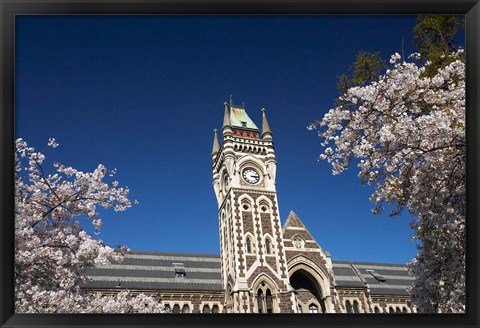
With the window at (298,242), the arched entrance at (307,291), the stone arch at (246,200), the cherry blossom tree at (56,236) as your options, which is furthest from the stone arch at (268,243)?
the cherry blossom tree at (56,236)

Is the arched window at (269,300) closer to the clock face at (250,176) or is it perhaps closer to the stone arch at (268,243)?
the stone arch at (268,243)

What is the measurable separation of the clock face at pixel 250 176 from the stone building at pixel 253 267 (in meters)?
0.05

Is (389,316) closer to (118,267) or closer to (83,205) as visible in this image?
(83,205)

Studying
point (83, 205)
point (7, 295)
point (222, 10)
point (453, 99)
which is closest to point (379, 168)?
point (453, 99)

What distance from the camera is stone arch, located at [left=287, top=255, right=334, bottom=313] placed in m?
20.0

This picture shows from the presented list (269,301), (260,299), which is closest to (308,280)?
(269,301)

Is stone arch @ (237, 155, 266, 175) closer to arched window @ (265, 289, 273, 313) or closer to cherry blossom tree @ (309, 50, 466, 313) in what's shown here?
arched window @ (265, 289, 273, 313)

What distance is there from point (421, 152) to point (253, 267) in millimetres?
14506

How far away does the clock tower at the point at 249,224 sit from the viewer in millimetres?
18969

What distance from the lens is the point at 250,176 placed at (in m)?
21.9

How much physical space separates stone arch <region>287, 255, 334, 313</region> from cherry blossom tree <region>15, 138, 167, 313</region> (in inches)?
545

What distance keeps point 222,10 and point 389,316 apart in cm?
506

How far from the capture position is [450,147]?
6074 mm

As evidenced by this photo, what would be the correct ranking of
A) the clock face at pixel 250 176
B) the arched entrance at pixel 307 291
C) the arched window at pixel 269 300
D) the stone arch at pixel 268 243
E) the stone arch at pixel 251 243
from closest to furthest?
the arched window at pixel 269 300
the arched entrance at pixel 307 291
the stone arch at pixel 251 243
the stone arch at pixel 268 243
the clock face at pixel 250 176
